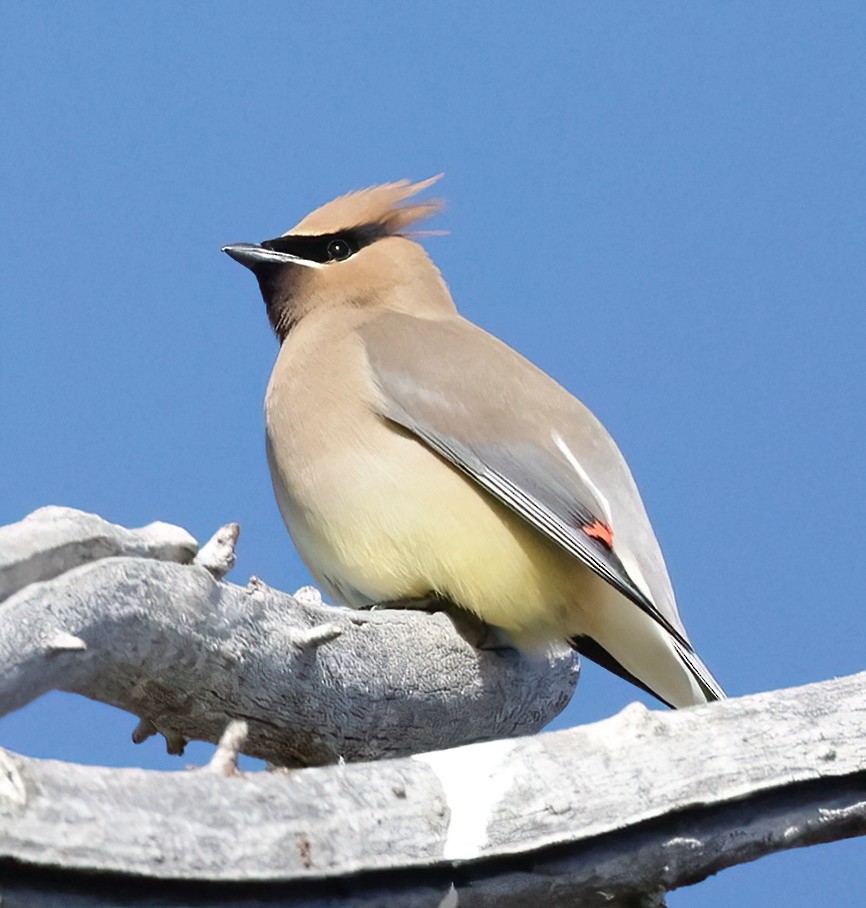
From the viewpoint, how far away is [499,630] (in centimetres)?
399

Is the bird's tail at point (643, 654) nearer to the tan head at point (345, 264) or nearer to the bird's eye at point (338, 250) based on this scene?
the tan head at point (345, 264)

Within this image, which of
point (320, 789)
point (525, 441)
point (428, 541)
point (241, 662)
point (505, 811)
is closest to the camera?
point (320, 789)

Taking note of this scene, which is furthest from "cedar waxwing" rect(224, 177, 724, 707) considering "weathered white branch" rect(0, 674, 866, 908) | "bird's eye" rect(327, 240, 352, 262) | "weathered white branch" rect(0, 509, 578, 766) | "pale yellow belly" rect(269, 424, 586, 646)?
"weathered white branch" rect(0, 674, 866, 908)

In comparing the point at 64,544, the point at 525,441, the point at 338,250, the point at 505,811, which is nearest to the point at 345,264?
the point at 338,250

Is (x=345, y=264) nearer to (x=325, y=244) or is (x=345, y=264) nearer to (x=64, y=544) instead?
(x=325, y=244)

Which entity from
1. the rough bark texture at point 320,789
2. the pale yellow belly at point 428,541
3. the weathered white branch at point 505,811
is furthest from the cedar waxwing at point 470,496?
the weathered white branch at point 505,811

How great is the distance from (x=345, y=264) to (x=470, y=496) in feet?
3.57

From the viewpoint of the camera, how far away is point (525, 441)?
4.20 metres

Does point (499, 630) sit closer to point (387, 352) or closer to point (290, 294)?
point (387, 352)

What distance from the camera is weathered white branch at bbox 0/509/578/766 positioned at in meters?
2.56

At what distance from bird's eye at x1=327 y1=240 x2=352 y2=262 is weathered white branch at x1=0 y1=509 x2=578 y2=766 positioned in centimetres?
143

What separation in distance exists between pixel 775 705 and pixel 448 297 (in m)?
2.42

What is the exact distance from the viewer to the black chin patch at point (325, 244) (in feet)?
16.0

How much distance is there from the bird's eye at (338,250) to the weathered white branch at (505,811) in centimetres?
241
